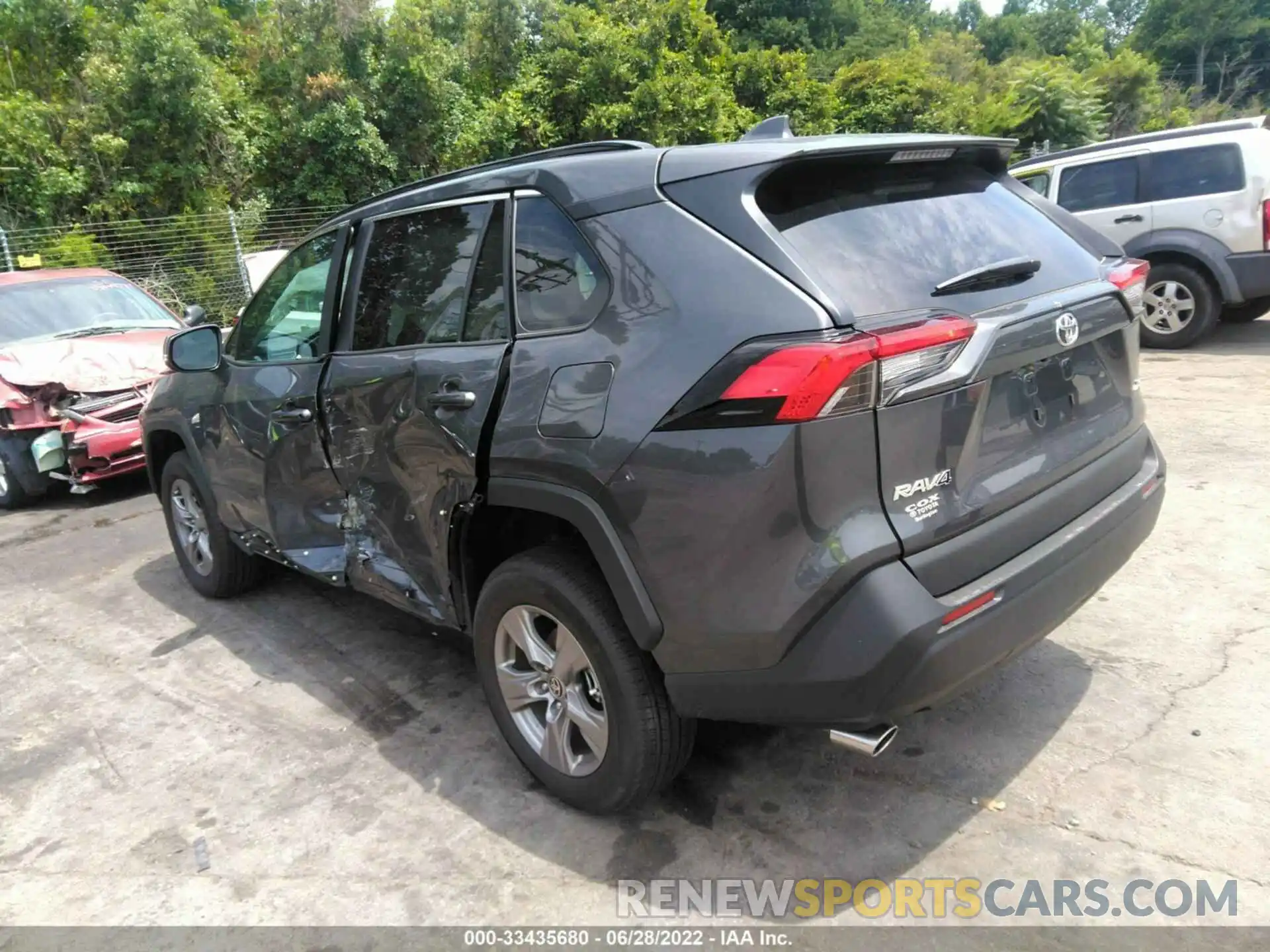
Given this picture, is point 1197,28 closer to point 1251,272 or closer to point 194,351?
point 1251,272

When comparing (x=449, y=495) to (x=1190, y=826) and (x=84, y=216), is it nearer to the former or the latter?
(x=1190, y=826)

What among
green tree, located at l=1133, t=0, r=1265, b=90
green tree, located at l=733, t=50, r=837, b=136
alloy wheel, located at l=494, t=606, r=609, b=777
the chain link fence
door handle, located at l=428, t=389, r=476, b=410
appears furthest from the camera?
green tree, located at l=1133, t=0, r=1265, b=90

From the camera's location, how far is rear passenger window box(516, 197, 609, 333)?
8.05ft

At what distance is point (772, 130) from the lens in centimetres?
289

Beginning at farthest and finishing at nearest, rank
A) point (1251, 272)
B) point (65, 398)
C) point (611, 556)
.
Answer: point (1251, 272) → point (65, 398) → point (611, 556)

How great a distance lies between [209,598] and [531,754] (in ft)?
8.90

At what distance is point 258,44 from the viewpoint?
2047 centimetres

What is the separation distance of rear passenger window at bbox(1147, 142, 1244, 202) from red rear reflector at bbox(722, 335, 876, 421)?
7.71 m

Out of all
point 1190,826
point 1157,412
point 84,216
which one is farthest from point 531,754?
point 84,216

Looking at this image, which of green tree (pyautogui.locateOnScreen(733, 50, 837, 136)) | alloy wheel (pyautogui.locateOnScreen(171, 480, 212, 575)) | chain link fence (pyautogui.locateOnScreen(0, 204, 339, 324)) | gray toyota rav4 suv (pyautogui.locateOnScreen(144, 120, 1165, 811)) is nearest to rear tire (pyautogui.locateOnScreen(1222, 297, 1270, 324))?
gray toyota rav4 suv (pyautogui.locateOnScreen(144, 120, 1165, 811))

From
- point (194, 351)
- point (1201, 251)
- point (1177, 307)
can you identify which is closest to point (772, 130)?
point (194, 351)

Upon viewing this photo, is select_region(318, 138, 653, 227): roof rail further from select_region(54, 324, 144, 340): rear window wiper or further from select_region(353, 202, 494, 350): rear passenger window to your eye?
select_region(54, 324, 144, 340): rear window wiper

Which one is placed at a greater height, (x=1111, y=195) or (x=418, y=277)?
(x=418, y=277)

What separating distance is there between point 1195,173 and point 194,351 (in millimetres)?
8287
